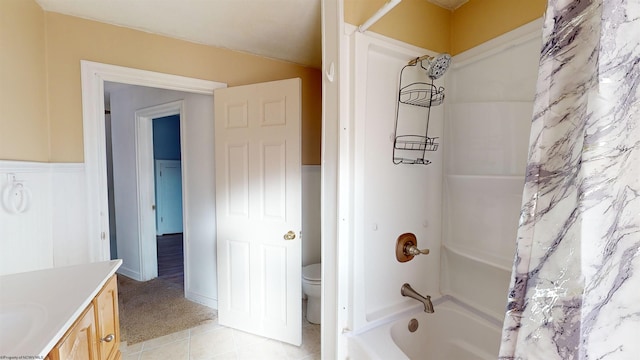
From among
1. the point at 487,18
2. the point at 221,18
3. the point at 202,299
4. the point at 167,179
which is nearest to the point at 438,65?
the point at 487,18

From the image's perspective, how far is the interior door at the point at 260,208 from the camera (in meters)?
1.93

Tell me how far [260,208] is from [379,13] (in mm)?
1464

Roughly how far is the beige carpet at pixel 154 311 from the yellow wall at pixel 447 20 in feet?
8.28

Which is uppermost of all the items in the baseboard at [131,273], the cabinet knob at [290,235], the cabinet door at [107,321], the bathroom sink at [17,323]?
the bathroom sink at [17,323]

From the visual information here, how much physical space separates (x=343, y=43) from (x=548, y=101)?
98 centimetres

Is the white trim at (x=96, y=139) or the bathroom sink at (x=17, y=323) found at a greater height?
the white trim at (x=96, y=139)

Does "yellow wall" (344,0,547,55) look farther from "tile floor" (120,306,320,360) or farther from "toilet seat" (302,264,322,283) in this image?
"tile floor" (120,306,320,360)

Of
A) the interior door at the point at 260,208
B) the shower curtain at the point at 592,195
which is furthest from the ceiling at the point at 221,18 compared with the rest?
the shower curtain at the point at 592,195

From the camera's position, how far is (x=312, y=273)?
221 cm

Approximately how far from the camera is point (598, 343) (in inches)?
21.5

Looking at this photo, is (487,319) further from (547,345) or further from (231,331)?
(231,331)

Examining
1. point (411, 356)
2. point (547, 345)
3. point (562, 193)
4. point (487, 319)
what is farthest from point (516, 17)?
point (411, 356)

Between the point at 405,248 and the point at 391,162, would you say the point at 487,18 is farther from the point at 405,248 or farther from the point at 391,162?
the point at 405,248

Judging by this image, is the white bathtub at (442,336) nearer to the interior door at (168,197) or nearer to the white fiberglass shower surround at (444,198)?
the white fiberglass shower surround at (444,198)
